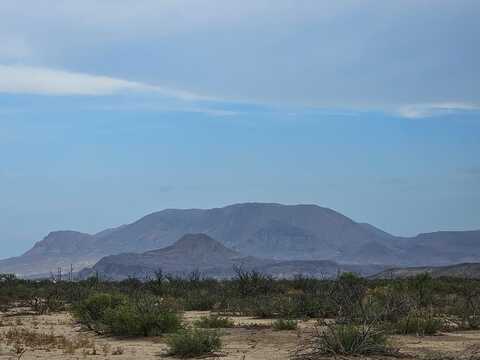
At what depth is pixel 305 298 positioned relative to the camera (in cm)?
2420

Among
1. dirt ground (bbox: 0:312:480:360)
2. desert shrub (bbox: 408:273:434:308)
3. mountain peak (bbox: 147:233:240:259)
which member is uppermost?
mountain peak (bbox: 147:233:240:259)

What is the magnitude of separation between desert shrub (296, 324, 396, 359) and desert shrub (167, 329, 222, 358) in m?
1.88

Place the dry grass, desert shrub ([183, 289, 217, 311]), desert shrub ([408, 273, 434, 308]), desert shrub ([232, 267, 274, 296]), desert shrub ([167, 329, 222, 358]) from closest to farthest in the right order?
desert shrub ([167, 329, 222, 358]), the dry grass, desert shrub ([408, 273, 434, 308]), desert shrub ([183, 289, 217, 311]), desert shrub ([232, 267, 274, 296])

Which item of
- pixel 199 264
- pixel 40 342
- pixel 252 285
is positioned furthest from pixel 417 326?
pixel 199 264

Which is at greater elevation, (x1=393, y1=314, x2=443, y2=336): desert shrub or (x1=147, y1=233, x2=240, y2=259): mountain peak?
(x1=147, y1=233, x2=240, y2=259): mountain peak

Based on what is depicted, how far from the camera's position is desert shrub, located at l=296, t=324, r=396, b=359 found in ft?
45.7

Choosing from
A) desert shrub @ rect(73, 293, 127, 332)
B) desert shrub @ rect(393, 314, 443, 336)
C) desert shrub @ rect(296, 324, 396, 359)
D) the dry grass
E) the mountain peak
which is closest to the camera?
desert shrub @ rect(296, 324, 396, 359)

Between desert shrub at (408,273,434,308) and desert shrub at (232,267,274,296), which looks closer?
desert shrub at (408,273,434,308)

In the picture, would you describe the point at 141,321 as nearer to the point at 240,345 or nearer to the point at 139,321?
the point at 139,321

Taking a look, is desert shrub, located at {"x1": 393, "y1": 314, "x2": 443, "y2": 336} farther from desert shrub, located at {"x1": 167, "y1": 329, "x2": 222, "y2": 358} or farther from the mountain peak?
the mountain peak

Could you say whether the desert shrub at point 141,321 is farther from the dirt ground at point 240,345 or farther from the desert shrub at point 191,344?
the desert shrub at point 191,344

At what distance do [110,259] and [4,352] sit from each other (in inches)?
6111

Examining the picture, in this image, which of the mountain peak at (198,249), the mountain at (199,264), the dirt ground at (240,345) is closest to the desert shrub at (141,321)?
the dirt ground at (240,345)

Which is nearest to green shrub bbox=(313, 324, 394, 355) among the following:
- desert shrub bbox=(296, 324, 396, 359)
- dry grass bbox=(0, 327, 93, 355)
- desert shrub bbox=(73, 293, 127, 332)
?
desert shrub bbox=(296, 324, 396, 359)
